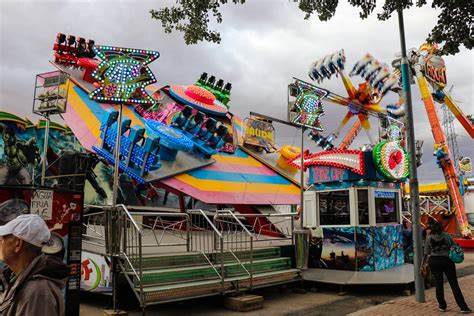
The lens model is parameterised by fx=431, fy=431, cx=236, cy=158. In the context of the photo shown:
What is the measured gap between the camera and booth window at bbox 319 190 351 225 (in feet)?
36.6

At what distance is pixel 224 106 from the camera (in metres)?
21.4

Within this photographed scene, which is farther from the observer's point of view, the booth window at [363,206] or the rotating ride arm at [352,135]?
the rotating ride arm at [352,135]

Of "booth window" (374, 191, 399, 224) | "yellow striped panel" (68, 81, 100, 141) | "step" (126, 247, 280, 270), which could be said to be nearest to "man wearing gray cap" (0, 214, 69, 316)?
"step" (126, 247, 280, 270)

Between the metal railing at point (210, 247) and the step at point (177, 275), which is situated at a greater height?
the metal railing at point (210, 247)

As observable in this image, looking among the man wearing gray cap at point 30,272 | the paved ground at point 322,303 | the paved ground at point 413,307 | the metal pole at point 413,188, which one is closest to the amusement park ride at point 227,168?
the paved ground at point 322,303

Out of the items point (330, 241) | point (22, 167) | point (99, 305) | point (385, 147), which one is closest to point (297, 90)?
point (385, 147)

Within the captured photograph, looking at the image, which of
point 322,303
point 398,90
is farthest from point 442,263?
point 398,90

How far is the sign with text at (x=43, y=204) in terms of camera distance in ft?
18.7

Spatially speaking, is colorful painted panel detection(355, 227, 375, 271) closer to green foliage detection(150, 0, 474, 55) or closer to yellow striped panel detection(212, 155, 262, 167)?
green foliage detection(150, 0, 474, 55)

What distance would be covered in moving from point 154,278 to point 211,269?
4.24 feet

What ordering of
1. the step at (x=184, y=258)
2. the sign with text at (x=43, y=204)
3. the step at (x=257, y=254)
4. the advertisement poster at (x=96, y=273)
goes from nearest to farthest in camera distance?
1. the sign with text at (x=43, y=204)
2. the advertisement poster at (x=96, y=273)
3. the step at (x=184, y=258)
4. the step at (x=257, y=254)

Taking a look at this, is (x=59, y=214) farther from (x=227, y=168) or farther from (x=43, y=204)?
(x=227, y=168)

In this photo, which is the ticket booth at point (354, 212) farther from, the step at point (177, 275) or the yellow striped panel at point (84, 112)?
the yellow striped panel at point (84, 112)

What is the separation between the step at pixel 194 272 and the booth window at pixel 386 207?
3329 millimetres
